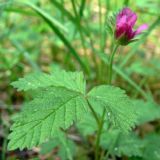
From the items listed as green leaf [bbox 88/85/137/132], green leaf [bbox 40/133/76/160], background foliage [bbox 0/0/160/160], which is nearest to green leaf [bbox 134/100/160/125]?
background foliage [bbox 0/0/160/160]

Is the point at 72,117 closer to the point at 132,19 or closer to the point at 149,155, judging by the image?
the point at 132,19

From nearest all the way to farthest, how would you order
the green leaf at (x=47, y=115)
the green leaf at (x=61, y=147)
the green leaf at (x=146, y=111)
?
the green leaf at (x=47, y=115) < the green leaf at (x=61, y=147) < the green leaf at (x=146, y=111)

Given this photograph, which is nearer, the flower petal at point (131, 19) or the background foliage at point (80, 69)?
the flower petal at point (131, 19)

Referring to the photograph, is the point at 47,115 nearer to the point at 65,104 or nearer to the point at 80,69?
the point at 65,104

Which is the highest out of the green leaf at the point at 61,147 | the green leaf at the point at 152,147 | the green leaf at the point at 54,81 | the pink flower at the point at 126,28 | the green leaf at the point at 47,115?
the pink flower at the point at 126,28

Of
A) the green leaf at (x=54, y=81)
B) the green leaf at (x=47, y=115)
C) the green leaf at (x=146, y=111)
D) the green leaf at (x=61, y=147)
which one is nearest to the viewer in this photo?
the green leaf at (x=47, y=115)

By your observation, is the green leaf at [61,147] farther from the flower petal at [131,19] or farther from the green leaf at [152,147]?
the flower petal at [131,19]

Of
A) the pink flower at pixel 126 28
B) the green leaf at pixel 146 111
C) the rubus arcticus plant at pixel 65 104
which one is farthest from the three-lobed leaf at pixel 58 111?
the green leaf at pixel 146 111
